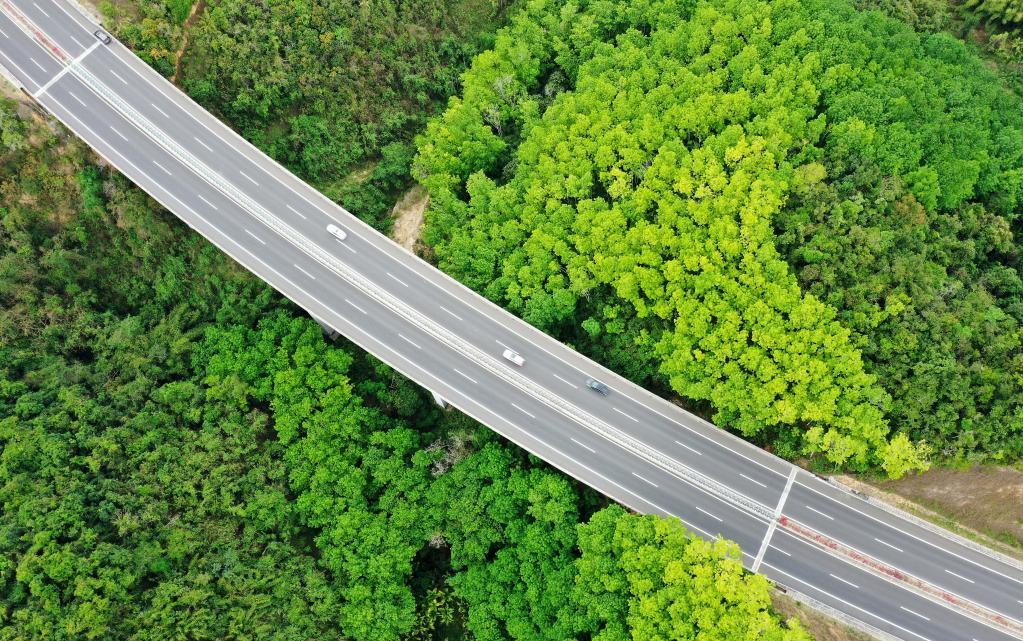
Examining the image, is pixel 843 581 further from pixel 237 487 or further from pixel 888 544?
pixel 237 487

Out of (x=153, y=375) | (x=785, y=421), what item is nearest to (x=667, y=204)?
(x=785, y=421)

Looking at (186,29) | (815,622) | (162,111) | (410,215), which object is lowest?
(815,622)

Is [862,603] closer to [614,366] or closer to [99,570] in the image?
[614,366]

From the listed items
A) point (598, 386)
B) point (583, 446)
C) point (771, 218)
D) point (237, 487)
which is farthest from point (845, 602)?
point (237, 487)

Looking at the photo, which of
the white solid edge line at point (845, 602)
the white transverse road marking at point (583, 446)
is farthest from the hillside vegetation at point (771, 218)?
the white solid edge line at point (845, 602)

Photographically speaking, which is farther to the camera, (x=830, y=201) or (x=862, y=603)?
(x=830, y=201)
